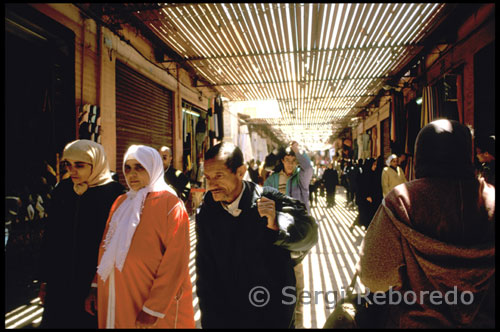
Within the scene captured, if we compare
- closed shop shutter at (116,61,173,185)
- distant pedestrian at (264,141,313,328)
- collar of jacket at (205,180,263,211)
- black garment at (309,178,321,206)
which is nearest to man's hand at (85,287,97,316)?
collar of jacket at (205,180,263,211)

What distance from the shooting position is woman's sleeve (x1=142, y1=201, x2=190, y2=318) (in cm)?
173

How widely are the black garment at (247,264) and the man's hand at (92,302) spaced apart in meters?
0.94

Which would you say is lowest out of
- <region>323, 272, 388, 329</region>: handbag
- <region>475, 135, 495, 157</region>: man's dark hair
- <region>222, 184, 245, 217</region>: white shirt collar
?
<region>323, 272, 388, 329</region>: handbag

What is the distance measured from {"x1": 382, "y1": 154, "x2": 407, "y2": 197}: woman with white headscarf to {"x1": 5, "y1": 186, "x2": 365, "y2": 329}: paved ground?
1.29 metres

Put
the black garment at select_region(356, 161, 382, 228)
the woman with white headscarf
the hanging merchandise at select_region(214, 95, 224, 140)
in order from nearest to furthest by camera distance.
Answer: the woman with white headscarf < the black garment at select_region(356, 161, 382, 228) < the hanging merchandise at select_region(214, 95, 224, 140)

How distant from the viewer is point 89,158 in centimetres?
238

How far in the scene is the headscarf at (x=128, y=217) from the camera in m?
1.84

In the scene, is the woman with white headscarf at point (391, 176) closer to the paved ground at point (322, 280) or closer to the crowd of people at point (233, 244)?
the paved ground at point (322, 280)

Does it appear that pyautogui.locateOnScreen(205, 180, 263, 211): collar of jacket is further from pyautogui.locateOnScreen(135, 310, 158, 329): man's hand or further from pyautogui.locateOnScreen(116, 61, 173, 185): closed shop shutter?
pyautogui.locateOnScreen(116, 61, 173, 185): closed shop shutter

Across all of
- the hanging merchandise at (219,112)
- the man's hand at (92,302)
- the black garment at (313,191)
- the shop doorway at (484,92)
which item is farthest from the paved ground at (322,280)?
the hanging merchandise at (219,112)

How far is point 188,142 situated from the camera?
8664 millimetres

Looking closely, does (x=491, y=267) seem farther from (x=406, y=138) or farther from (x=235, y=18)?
(x=406, y=138)

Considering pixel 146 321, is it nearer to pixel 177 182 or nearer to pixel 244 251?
pixel 244 251

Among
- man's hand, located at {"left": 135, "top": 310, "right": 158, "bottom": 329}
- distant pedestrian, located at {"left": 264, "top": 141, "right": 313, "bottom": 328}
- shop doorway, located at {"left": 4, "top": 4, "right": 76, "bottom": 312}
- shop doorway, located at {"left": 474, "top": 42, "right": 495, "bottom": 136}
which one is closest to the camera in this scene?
man's hand, located at {"left": 135, "top": 310, "right": 158, "bottom": 329}
